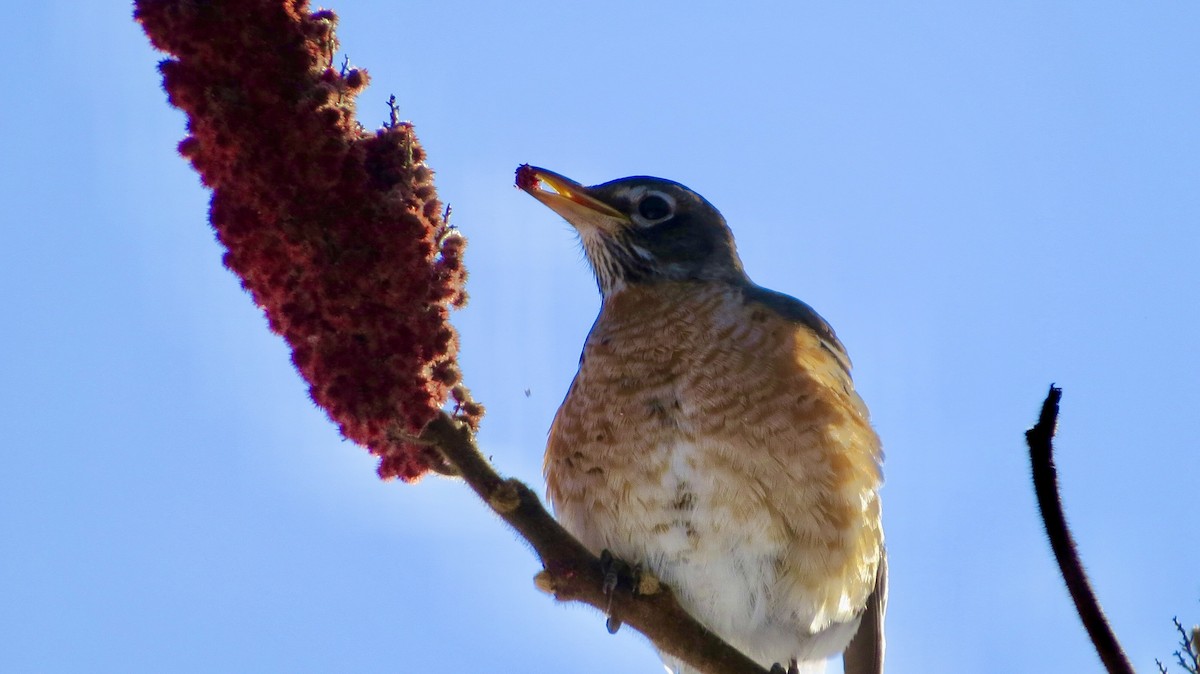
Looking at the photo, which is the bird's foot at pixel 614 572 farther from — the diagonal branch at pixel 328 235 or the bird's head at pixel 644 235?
the bird's head at pixel 644 235

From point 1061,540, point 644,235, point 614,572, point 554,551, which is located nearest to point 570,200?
point 644,235

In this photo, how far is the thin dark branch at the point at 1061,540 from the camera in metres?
1.62

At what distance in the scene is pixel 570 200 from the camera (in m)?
7.42

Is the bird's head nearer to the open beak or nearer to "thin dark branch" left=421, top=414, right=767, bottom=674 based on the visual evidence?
the open beak

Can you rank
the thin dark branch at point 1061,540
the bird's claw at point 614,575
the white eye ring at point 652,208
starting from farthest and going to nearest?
the white eye ring at point 652,208, the bird's claw at point 614,575, the thin dark branch at point 1061,540

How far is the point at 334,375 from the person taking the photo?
13.3ft

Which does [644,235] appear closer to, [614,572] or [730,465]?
[730,465]

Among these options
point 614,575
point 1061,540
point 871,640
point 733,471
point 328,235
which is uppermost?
point 733,471

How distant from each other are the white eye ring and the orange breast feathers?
162cm

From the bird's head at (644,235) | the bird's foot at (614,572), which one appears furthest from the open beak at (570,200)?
the bird's foot at (614,572)

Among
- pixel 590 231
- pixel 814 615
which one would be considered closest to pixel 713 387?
pixel 814 615

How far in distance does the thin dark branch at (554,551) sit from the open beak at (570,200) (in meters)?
2.93

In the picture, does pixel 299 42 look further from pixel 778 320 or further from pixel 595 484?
pixel 778 320

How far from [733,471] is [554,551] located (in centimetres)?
223
